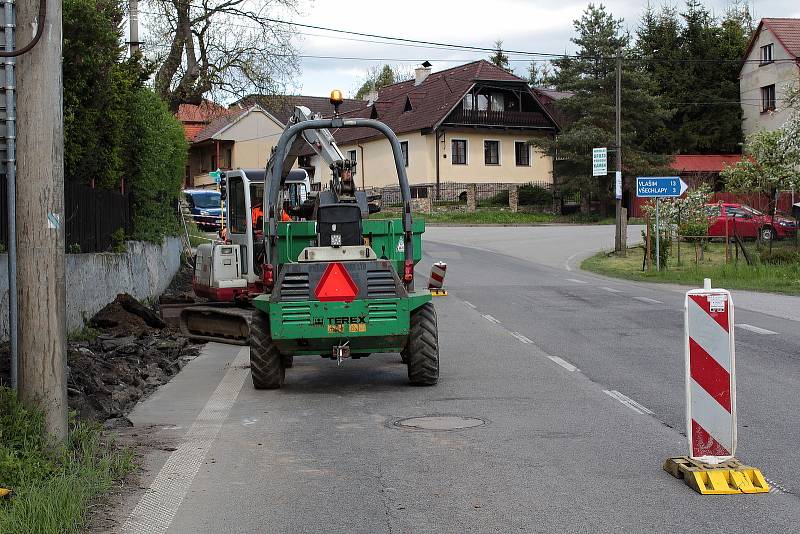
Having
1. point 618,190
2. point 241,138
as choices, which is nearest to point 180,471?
point 618,190

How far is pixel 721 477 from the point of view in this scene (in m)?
6.57

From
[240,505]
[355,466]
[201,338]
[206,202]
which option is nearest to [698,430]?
[355,466]

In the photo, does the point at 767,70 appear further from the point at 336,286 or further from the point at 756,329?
the point at 336,286

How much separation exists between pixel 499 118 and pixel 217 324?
56.7m

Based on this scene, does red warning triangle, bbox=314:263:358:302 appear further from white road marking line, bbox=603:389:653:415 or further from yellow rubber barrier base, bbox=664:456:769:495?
yellow rubber barrier base, bbox=664:456:769:495

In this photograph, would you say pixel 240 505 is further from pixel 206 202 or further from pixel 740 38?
pixel 740 38

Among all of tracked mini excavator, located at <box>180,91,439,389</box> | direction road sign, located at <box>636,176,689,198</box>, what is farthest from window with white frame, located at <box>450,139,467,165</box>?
tracked mini excavator, located at <box>180,91,439,389</box>

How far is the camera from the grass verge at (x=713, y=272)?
26.9 metres

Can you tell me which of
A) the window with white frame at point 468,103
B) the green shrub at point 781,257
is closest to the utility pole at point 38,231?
the green shrub at point 781,257

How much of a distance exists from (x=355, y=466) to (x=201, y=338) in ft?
18.2

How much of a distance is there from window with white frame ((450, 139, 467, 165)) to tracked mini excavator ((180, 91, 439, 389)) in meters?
54.5

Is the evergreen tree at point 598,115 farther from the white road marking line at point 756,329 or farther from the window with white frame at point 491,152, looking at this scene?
the white road marking line at point 756,329

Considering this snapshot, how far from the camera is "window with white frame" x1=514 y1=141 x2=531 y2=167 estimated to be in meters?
69.2

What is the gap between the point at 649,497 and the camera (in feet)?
20.8
